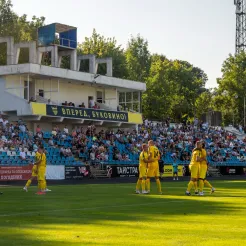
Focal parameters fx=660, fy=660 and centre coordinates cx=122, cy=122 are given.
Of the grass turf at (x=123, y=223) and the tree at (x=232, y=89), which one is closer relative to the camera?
the grass turf at (x=123, y=223)

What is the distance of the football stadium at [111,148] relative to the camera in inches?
593

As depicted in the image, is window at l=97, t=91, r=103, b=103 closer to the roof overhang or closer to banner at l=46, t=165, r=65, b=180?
the roof overhang

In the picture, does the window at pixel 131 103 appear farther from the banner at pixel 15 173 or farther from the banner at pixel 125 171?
the banner at pixel 15 173

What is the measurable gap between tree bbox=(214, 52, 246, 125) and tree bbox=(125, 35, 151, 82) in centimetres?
1128

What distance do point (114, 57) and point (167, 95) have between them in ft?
34.4

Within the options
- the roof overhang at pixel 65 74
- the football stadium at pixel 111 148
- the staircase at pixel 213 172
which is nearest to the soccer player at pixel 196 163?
the football stadium at pixel 111 148

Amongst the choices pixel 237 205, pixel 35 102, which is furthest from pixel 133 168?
pixel 237 205

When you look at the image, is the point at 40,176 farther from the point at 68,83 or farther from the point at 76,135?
the point at 68,83

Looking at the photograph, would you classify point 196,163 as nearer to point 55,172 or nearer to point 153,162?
point 153,162

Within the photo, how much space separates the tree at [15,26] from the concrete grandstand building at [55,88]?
2030 centimetres

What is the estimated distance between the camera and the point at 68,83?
62.2m

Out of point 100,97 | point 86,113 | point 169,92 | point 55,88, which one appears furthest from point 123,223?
point 169,92

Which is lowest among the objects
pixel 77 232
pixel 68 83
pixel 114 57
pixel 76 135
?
pixel 77 232

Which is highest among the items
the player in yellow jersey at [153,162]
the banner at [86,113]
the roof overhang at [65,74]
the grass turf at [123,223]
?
the roof overhang at [65,74]
